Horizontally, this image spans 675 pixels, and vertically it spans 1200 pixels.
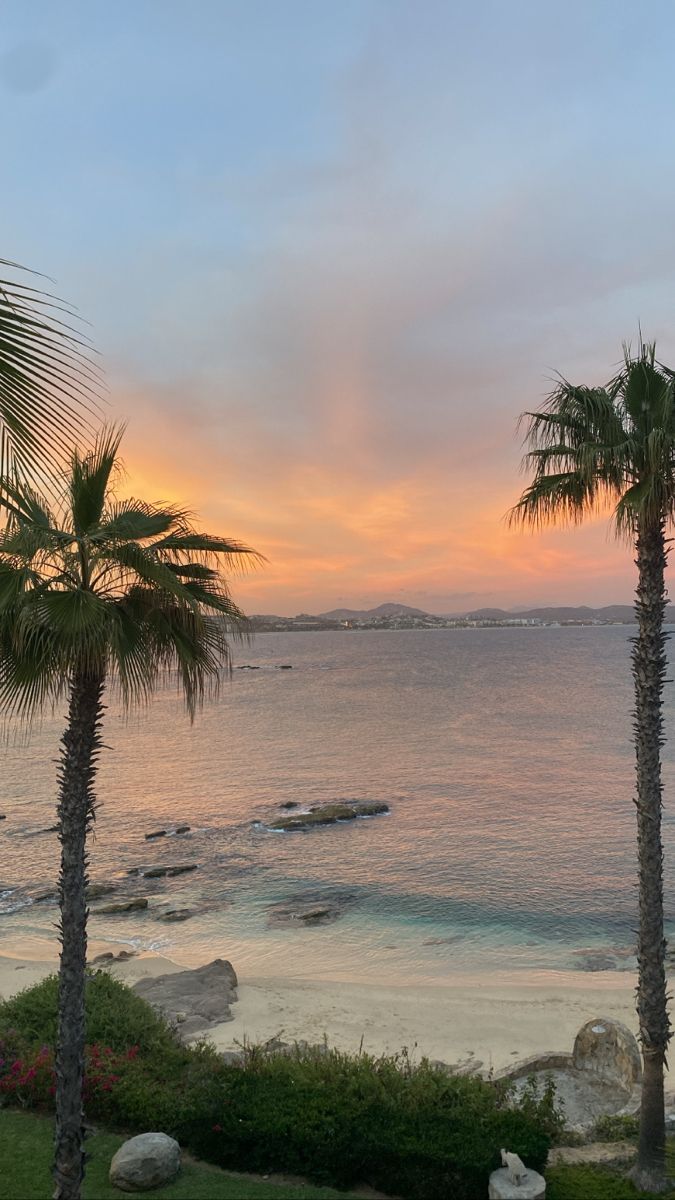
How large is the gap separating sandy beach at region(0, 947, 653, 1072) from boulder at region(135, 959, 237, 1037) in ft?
1.46

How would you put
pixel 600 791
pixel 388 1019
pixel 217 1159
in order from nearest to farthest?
pixel 217 1159 < pixel 388 1019 < pixel 600 791

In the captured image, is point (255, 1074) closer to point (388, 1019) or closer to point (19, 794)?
point (388, 1019)

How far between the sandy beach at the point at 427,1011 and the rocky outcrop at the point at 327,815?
65.5ft

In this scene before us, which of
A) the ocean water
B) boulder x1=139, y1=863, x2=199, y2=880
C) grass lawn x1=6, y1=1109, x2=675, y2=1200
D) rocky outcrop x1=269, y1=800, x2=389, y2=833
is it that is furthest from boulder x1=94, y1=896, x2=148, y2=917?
grass lawn x1=6, y1=1109, x2=675, y2=1200

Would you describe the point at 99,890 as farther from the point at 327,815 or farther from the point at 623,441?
the point at 623,441

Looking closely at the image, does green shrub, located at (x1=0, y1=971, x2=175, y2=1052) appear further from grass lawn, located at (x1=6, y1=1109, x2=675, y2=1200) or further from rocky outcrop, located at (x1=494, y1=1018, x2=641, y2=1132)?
rocky outcrop, located at (x1=494, y1=1018, x2=641, y2=1132)

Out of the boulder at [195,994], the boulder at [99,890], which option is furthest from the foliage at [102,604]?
the boulder at [99,890]

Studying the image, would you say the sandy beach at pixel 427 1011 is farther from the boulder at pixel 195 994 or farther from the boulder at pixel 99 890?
the boulder at pixel 99 890

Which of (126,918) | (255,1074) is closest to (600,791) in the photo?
(126,918)

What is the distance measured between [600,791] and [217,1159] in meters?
46.6

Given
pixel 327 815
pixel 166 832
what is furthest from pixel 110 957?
pixel 327 815

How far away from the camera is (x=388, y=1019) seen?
72.7 ft

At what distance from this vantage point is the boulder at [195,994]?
2144cm

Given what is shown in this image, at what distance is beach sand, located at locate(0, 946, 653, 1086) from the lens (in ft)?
66.5
